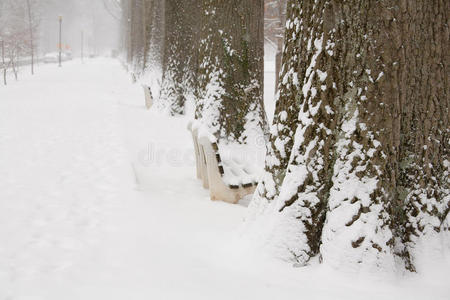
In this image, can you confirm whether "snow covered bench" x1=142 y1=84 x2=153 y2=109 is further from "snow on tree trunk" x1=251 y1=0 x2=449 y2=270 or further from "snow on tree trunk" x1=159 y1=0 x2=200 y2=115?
"snow on tree trunk" x1=251 y1=0 x2=449 y2=270

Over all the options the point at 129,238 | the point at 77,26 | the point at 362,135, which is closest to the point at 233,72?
the point at 129,238

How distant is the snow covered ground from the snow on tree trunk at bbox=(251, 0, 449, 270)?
9.4 inches

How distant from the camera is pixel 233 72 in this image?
582 cm

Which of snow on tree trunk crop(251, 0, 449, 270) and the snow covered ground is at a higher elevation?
snow on tree trunk crop(251, 0, 449, 270)

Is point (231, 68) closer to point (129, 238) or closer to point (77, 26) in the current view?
point (129, 238)

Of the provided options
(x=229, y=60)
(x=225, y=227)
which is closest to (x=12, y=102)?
(x=229, y=60)

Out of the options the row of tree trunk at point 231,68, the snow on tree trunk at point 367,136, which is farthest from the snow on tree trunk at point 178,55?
the snow on tree trunk at point 367,136

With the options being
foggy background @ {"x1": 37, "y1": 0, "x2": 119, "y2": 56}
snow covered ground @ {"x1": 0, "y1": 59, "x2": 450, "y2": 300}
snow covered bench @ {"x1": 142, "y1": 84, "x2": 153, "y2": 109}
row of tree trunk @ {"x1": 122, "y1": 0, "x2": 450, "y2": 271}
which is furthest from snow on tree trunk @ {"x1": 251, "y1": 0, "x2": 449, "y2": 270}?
foggy background @ {"x1": 37, "y1": 0, "x2": 119, "y2": 56}

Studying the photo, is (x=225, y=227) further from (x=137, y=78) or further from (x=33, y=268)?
(x=137, y=78)

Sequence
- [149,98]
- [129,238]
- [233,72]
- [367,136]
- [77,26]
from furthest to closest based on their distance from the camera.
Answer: [77,26] < [149,98] < [233,72] < [129,238] < [367,136]

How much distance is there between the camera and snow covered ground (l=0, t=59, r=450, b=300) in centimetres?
301

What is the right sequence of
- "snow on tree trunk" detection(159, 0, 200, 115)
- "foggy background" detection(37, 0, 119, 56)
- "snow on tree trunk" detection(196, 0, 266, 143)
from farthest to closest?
"foggy background" detection(37, 0, 119, 56) → "snow on tree trunk" detection(159, 0, 200, 115) → "snow on tree trunk" detection(196, 0, 266, 143)

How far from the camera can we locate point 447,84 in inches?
120

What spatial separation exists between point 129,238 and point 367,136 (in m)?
2.29
